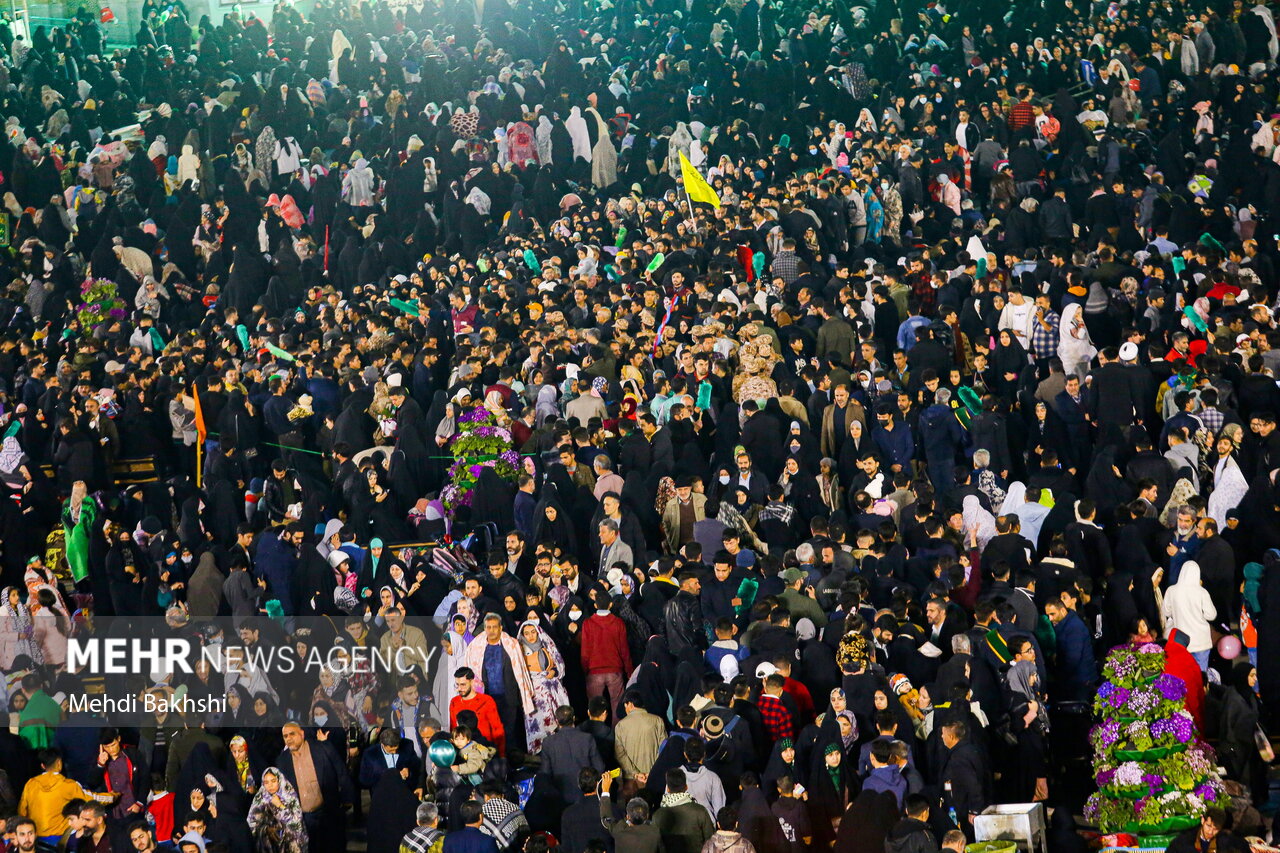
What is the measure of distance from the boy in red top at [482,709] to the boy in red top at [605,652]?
0.71 m

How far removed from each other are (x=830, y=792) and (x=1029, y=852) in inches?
48.3

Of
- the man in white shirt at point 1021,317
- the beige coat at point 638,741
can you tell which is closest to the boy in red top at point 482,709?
the beige coat at point 638,741

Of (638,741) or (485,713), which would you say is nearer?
(638,741)

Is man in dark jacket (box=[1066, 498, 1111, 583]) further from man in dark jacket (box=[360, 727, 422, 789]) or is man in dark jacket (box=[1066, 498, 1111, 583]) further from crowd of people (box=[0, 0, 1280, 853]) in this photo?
man in dark jacket (box=[360, 727, 422, 789])

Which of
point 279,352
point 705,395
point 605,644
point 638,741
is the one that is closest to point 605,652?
point 605,644

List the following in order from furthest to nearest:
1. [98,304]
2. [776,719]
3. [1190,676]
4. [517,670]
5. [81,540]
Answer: [98,304]
[81,540]
[517,670]
[1190,676]
[776,719]

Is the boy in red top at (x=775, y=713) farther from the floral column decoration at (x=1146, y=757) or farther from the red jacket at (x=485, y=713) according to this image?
the red jacket at (x=485, y=713)

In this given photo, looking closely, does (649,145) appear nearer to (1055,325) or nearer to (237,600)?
(1055,325)

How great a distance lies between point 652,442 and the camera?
50.3ft

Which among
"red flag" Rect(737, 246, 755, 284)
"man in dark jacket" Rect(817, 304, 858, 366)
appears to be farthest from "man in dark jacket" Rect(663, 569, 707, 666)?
"red flag" Rect(737, 246, 755, 284)

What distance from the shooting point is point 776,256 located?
64.4ft

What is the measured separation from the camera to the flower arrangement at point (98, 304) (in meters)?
21.9

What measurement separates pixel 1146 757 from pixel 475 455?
717 cm

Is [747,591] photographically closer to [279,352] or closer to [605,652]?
[605,652]
